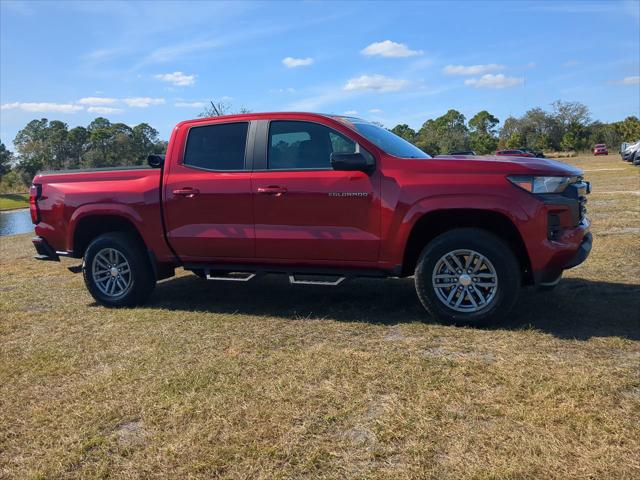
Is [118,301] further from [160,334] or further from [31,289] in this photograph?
[31,289]

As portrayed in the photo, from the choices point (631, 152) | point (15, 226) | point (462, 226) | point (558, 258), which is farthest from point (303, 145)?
point (631, 152)

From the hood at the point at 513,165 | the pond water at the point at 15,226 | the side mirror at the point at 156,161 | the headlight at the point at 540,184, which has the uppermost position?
the side mirror at the point at 156,161

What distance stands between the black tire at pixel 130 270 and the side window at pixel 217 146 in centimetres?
114

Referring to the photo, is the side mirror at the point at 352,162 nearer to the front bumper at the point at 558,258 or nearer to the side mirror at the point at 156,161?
the front bumper at the point at 558,258

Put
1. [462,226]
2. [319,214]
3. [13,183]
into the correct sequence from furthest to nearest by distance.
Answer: [13,183] → [319,214] → [462,226]

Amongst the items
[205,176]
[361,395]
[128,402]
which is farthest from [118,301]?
[361,395]

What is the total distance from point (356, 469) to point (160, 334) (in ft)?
9.47

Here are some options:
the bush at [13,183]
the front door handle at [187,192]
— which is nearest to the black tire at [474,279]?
the front door handle at [187,192]

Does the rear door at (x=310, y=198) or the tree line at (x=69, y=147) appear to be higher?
the tree line at (x=69, y=147)

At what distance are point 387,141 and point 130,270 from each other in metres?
3.09

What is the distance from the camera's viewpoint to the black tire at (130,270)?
6113 millimetres

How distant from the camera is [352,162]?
16.2 feet

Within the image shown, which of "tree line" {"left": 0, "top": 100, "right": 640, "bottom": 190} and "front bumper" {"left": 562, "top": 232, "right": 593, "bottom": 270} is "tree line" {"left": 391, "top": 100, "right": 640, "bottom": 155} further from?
"front bumper" {"left": 562, "top": 232, "right": 593, "bottom": 270}

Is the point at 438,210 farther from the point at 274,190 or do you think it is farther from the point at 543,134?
the point at 543,134
